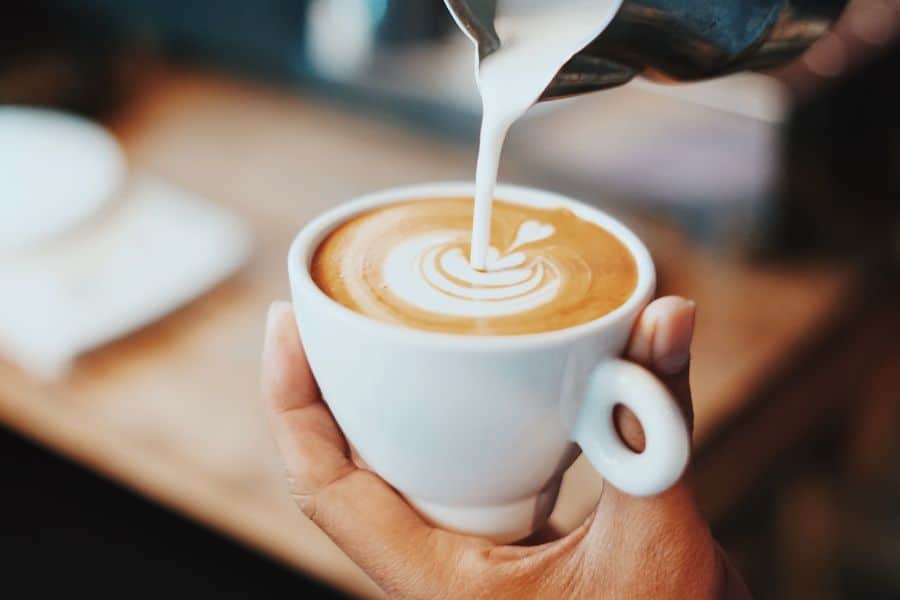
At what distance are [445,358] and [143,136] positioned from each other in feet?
4.26

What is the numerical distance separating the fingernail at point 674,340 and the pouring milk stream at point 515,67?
0.12 metres

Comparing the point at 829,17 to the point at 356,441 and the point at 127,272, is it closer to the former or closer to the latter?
the point at 356,441

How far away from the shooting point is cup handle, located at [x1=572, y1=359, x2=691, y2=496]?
46 centimetres

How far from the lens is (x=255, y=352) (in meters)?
1.15

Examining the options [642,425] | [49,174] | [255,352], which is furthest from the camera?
[49,174]

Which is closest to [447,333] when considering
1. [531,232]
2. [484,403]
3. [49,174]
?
[484,403]

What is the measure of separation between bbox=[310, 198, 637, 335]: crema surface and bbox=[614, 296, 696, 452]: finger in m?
0.03

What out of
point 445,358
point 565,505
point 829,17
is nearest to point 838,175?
point 565,505

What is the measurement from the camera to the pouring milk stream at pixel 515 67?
537 mm

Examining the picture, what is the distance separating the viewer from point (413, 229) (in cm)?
62

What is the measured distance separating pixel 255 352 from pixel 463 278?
0.63 metres

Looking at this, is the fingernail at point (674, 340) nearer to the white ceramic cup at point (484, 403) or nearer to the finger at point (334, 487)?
the white ceramic cup at point (484, 403)

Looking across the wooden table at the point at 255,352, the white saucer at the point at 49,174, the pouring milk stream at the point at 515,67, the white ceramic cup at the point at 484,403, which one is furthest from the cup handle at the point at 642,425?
the white saucer at the point at 49,174

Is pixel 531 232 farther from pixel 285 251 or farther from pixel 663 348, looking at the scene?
pixel 285 251
